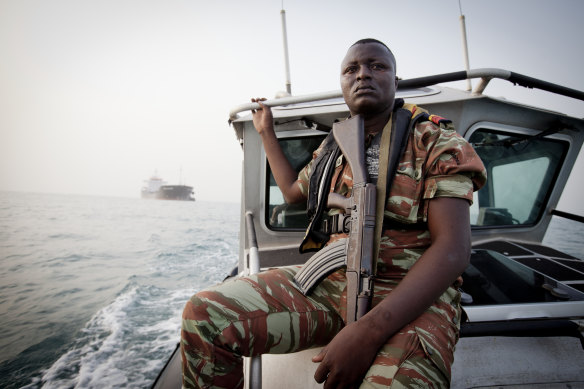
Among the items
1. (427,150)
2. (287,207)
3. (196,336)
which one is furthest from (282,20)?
(196,336)

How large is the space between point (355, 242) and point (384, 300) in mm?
250

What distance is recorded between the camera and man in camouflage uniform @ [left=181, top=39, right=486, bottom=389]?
0.88 meters

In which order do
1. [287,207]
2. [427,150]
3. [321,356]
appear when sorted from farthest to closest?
[287,207] < [427,150] < [321,356]

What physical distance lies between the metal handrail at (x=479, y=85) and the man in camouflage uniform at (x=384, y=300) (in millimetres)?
833

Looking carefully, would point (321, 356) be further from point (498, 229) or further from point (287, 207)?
point (498, 229)

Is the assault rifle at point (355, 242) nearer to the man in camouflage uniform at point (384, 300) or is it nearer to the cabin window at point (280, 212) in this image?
the man in camouflage uniform at point (384, 300)

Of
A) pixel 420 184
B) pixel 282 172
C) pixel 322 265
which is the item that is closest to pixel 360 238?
pixel 322 265

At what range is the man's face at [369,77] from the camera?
1.31 metres

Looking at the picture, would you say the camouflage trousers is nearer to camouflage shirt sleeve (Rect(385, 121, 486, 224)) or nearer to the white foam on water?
camouflage shirt sleeve (Rect(385, 121, 486, 224))

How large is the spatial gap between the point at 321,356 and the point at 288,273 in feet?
1.62

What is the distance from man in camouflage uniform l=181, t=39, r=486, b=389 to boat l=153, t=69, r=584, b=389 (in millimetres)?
224

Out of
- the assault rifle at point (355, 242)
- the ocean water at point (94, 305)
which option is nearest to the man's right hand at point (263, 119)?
the assault rifle at point (355, 242)

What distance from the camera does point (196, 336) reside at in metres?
1.04

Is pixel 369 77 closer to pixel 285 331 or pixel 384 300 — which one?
pixel 384 300
